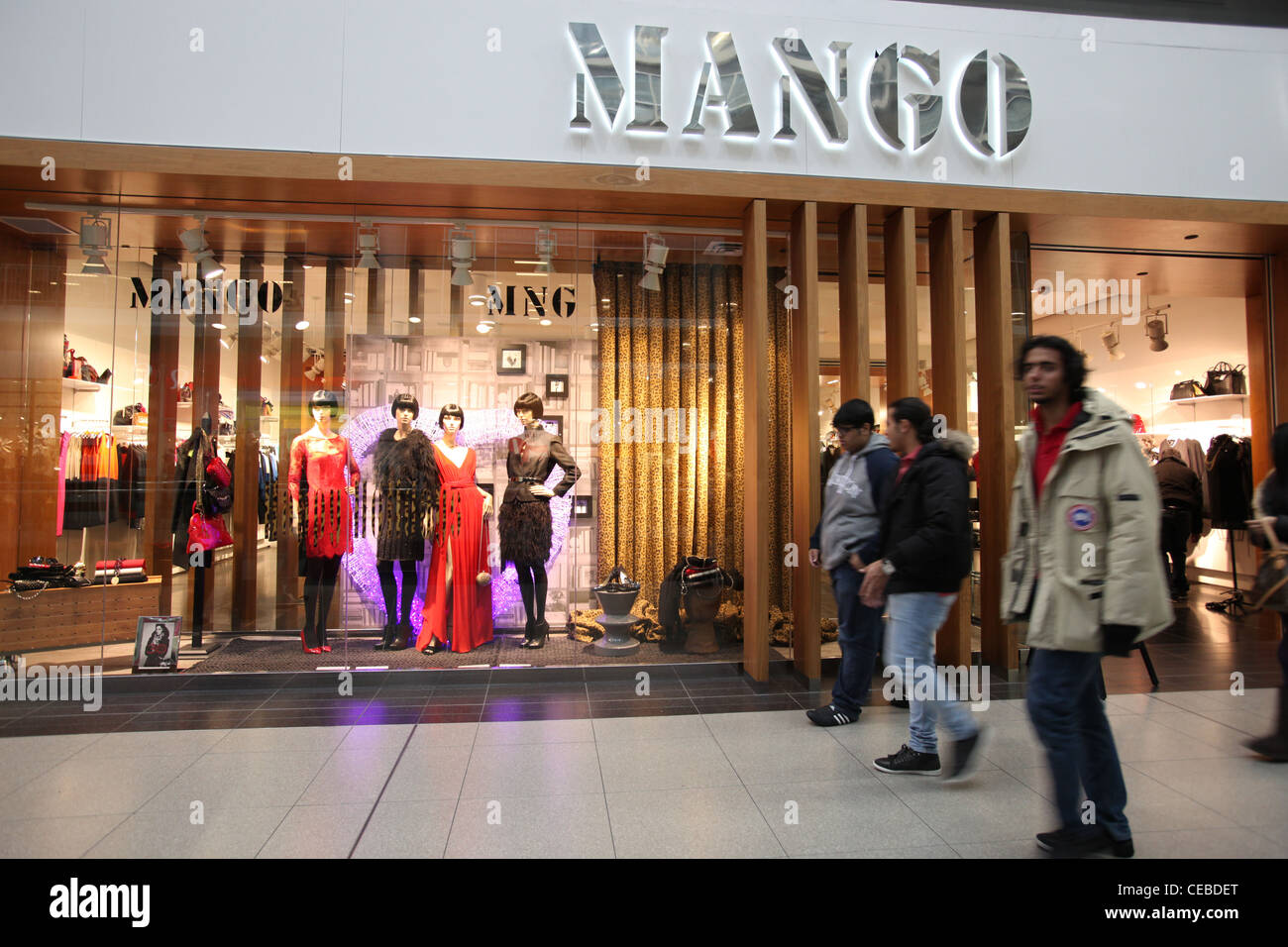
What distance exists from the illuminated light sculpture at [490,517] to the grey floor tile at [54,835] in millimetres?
2429

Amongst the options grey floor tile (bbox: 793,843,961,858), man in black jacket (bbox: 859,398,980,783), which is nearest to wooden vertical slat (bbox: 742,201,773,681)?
man in black jacket (bbox: 859,398,980,783)

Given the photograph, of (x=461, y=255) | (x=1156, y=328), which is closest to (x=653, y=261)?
(x=461, y=255)

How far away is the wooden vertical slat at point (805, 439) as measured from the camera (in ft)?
14.0

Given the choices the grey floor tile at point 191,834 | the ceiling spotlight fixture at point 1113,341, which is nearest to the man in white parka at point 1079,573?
the grey floor tile at point 191,834

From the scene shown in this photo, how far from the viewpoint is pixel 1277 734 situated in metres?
3.06

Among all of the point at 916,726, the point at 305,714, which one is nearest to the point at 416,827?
the point at 305,714

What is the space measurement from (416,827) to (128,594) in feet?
12.3

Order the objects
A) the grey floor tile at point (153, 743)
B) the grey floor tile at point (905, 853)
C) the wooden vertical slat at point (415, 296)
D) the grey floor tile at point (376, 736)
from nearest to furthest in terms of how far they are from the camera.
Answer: the grey floor tile at point (905, 853) → the grey floor tile at point (153, 743) → the grey floor tile at point (376, 736) → the wooden vertical slat at point (415, 296)

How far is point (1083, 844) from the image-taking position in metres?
2.19

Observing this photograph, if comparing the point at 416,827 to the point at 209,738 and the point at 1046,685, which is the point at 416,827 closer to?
the point at 209,738

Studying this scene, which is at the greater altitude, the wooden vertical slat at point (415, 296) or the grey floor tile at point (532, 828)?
the wooden vertical slat at point (415, 296)

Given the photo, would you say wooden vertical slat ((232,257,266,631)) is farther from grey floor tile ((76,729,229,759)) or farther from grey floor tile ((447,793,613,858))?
grey floor tile ((447,793,613,858))

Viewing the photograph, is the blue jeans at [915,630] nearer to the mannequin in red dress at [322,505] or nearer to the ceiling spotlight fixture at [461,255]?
the ceiling spotlight fixture at [461,255]

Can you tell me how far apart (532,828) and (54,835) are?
1603 millimetres
